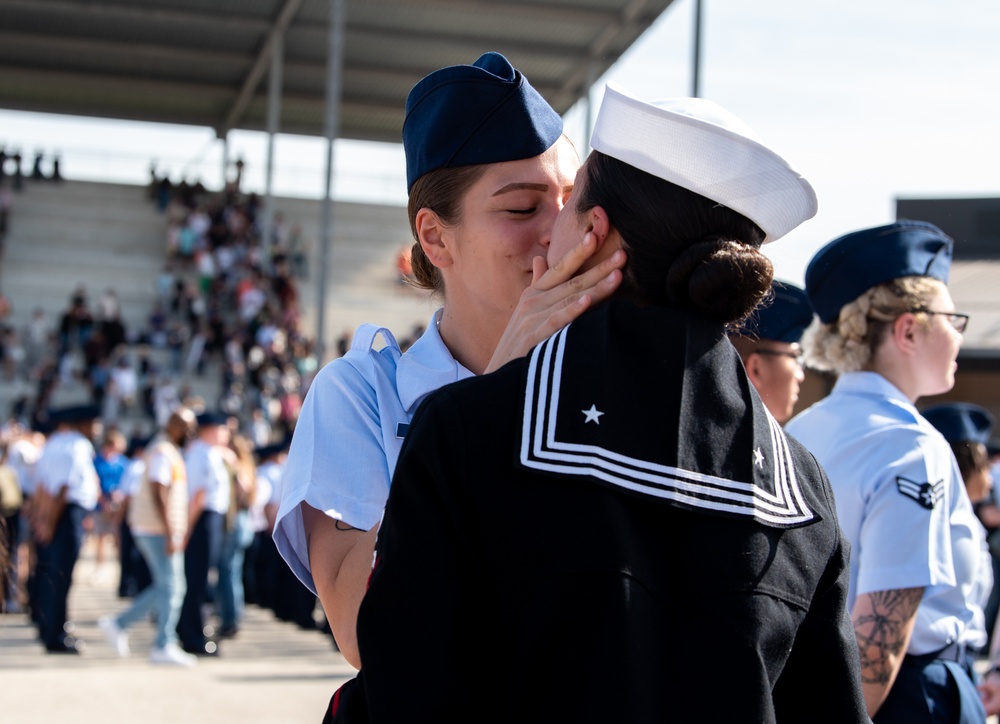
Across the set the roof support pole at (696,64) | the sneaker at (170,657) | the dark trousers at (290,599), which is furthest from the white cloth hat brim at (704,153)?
the dark trousers at (290,599)

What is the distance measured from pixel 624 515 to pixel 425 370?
27.7 inches

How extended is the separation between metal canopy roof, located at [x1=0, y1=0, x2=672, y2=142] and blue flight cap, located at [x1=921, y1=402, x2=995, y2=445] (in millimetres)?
19965

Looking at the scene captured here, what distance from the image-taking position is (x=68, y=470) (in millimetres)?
10758

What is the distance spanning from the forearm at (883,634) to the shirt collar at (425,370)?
1.16 meters

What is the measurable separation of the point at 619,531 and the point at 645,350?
21 cm

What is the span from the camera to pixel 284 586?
41.9 feet

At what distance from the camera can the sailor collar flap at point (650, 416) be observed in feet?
4.29

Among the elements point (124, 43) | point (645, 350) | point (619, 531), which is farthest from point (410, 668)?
point (124, 43)

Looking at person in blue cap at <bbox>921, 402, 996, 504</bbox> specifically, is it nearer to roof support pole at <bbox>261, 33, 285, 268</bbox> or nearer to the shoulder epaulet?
the shoulder epaulet

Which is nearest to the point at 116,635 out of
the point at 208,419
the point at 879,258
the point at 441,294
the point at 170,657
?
the point at 170,657

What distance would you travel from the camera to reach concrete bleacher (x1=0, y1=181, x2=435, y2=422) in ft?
95.3

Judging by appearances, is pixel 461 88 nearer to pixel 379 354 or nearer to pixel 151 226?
pixel 379 354

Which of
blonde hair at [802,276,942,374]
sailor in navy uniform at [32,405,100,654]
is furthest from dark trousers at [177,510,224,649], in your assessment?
blonde hair at [802,276,942,374]

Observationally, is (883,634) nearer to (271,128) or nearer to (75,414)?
(75,414)
